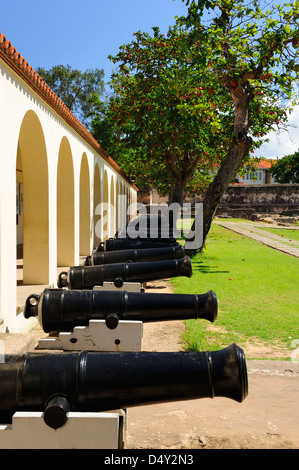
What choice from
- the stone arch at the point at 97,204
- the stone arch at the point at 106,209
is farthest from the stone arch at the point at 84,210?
the stone arch at the point at 106,209

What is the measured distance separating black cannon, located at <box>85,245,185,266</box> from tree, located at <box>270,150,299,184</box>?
169ft

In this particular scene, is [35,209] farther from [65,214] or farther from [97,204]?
[97,204]

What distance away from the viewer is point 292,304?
22.9 feet

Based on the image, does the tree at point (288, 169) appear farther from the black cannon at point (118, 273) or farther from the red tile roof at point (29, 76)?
the black cannon at point (118, 273)

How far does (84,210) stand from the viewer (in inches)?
421

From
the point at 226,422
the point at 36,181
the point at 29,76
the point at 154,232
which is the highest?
the point at 29,76

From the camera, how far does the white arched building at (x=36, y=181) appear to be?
14.9 ft

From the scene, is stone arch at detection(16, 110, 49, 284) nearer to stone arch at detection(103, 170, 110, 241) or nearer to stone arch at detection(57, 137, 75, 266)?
stone arch at detection(57, 137, 75, 266)

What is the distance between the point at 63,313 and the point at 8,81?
2.54 meters

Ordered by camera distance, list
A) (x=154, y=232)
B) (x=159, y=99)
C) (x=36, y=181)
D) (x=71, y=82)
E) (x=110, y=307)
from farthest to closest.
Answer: (x=71, y=82) < (x=154, y=232) < (x=159, y=99) < (x=36, y=181) < (x=110, y=307)

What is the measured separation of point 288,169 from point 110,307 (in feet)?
182

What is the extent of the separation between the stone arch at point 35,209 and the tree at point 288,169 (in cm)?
5278

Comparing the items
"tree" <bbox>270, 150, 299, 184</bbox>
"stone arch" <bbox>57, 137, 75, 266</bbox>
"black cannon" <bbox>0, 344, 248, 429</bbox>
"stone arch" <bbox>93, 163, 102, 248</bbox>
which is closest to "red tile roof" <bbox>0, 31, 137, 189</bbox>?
"stone arch" <bbox>57, 137, 75, 266</bbox>

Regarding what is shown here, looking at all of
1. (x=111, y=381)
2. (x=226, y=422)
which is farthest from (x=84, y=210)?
(x=111, y=381)
